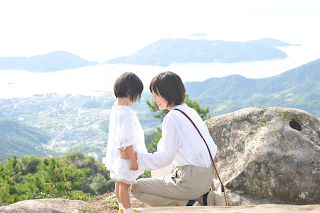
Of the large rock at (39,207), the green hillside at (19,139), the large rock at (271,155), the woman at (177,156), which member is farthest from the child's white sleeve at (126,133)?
the green hillside at (19,139)

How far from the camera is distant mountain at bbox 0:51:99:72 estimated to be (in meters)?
128

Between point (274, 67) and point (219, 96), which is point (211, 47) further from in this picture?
point (219, 96)

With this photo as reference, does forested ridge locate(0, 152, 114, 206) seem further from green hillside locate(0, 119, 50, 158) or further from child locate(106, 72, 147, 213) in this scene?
green hillside locate(0, 119, 50, 158)

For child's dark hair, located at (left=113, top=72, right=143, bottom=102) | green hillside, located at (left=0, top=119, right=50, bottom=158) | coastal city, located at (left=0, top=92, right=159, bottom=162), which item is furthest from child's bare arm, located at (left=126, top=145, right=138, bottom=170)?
green hillside, located at (left=0, top=119, right=50, bottom=158)

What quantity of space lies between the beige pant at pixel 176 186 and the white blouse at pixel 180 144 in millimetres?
80

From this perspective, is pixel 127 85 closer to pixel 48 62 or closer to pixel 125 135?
pixel 125 135

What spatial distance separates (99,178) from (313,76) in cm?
10810

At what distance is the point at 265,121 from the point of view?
336cm

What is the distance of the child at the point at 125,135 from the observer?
8.02 feet

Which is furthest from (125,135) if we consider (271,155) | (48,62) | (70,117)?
(48,62)

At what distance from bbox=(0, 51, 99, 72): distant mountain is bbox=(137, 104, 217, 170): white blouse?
136m

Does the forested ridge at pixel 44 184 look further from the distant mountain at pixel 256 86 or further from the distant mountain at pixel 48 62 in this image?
the distant mountain at pixel 48 62

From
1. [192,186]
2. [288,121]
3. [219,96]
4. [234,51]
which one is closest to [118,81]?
[192,186]

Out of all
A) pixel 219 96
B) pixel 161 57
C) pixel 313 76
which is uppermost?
pixel 161 57
